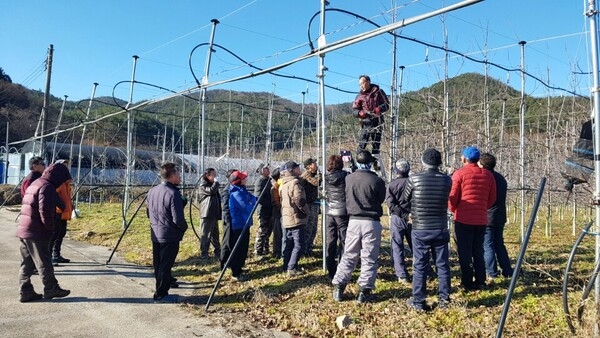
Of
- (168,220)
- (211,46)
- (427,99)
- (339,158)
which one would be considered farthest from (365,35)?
(211,46)

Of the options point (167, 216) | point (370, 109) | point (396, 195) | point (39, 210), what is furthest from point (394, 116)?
point (39, 210)

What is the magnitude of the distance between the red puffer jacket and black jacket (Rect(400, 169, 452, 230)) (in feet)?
1.79

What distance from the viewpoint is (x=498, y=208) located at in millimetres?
5621

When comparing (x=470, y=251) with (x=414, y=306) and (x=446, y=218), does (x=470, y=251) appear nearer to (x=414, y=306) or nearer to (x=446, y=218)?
(x=446, y=218)

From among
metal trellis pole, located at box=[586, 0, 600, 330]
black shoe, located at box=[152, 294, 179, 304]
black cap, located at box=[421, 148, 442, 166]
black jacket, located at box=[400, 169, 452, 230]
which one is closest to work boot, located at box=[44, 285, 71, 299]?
black shoe, located at box=[152, 294, 179, 304]

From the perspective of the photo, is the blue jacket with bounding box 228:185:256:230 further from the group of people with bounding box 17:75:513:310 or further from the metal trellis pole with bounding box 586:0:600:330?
the metal trellis pole with bounding box 586:0:600:330

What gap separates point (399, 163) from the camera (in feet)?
18.3

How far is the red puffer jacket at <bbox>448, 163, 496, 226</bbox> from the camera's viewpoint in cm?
501

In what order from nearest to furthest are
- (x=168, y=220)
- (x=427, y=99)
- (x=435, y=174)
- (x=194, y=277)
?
(x=435, y=174), (x=168, y=220), (x=194, y=277), (x=427, y=99)

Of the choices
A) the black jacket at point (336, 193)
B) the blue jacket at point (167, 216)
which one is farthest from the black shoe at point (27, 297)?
the black jacket at point (336, 193)

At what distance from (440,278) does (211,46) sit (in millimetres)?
6267

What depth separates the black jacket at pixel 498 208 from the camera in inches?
220

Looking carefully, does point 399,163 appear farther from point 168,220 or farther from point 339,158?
point 168,220

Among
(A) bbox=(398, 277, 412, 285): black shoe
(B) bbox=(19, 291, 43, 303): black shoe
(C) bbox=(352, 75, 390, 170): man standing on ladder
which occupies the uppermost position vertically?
(C) bbox=(352, 75, 390, 170): man standing on ladder
